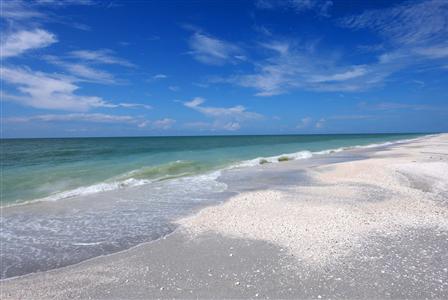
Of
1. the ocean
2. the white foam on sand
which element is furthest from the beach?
the ocean

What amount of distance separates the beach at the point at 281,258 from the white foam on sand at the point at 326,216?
0.10 feet

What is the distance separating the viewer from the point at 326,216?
27.6 ft

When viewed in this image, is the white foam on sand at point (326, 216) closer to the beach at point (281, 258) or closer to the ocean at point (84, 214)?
the beach at point (281, 258)

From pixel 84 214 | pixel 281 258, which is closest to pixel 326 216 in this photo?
pixel 281 258

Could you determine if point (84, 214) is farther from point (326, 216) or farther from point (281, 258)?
point (326, 216)

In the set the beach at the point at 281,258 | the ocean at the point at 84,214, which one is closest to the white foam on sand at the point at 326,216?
the beach at the point at 281,258

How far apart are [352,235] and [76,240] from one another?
739 centimetres

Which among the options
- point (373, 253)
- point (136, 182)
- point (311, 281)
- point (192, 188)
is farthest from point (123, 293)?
point (136, 182)

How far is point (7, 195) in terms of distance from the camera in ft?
46.5

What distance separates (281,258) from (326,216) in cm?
312

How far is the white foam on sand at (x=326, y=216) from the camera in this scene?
6.68 m

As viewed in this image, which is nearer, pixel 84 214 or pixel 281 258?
pixel 281 258

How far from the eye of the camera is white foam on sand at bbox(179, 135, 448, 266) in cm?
668

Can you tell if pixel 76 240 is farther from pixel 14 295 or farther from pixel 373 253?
pixel 373 253
